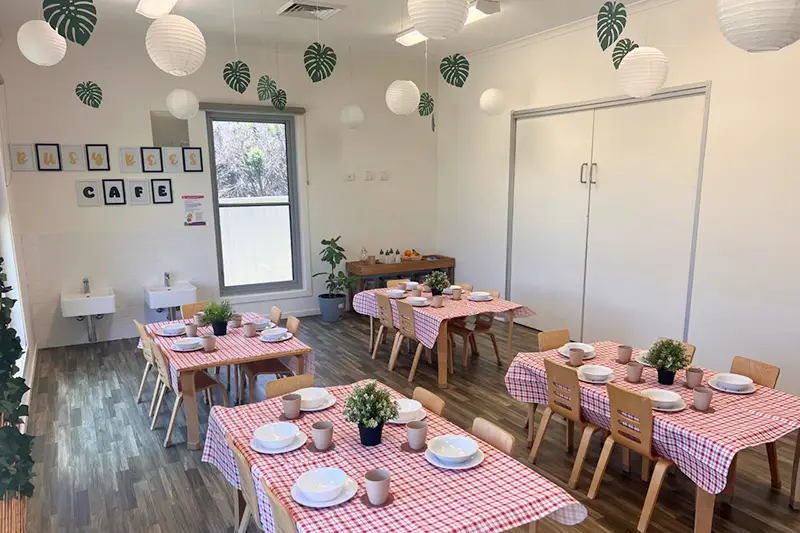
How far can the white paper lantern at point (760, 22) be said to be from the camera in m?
2.17

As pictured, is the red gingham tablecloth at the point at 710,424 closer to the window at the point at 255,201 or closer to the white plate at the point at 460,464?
the white plate at the point at 460,464

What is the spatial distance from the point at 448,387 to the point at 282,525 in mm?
3170

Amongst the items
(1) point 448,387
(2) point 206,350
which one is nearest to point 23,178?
(2) point 206,350

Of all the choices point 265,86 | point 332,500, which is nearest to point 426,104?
point 265,86

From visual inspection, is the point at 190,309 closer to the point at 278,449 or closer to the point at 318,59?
the point at 318,59

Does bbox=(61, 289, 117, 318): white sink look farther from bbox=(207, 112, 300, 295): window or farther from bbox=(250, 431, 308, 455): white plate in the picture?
bbox=(250, 431, 308, 455): white plate

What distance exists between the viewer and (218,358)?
3604 mm

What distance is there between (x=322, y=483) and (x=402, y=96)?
3.79m

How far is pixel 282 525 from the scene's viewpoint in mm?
1829

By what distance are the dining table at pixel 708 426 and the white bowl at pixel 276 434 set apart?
5.56 feet

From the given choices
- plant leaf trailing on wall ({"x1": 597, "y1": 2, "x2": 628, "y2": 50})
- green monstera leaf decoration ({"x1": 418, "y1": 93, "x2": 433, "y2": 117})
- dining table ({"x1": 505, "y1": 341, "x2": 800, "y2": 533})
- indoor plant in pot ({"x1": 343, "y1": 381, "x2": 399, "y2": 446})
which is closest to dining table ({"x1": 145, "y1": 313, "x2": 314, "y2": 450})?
indoor plant in pot ({"x1": 343, "y1": 381, "x2": 399, "y2": 446})

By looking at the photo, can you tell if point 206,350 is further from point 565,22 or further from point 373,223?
point 565,22

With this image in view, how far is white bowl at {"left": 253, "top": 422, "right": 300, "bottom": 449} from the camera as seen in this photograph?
222 centimetres

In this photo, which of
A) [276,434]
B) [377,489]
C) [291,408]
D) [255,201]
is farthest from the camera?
[255,201]
